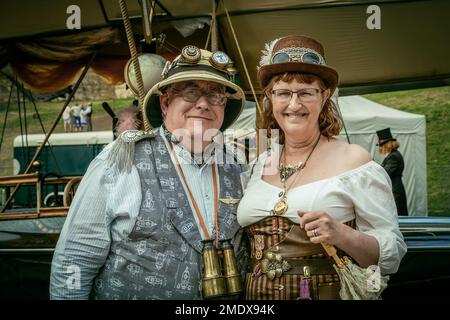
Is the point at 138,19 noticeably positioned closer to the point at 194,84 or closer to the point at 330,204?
the point at 194,84

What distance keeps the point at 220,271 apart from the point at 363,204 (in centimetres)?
64

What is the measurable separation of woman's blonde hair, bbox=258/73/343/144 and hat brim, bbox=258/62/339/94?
0.06 feet

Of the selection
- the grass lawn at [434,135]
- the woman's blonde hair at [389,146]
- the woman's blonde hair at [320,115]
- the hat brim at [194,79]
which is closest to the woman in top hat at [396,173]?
the woman's blonde hair at [389,146]

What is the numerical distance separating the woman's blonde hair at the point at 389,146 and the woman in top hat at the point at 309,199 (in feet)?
17.8

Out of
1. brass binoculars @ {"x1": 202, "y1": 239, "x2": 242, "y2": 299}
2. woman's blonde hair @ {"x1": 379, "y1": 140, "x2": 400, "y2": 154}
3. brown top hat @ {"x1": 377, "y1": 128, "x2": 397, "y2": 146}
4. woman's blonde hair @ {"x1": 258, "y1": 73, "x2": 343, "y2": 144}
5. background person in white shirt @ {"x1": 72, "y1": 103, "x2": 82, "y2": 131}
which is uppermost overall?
background person in white shirt @ {"x1": 72, "y1": 103, "x2": 82, "y2": 131}

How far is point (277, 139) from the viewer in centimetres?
234

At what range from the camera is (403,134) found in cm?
950

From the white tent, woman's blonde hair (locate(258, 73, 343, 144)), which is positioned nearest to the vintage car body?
woman's blonde hair (locate(258, 73, 343, 144))

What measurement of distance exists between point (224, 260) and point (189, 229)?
0.65ft

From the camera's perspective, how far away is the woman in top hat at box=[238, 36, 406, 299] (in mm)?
1878

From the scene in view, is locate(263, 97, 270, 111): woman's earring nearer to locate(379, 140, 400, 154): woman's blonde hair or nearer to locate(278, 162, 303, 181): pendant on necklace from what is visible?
locate(278, 162, 303, 181): pendant on necklace

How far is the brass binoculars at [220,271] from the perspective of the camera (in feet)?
6.34

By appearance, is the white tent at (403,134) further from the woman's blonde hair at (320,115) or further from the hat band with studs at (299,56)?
the hat band with studs at (299,56)
